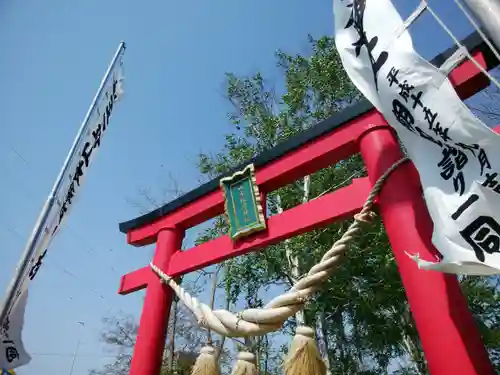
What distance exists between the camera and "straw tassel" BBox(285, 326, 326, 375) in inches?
64.1

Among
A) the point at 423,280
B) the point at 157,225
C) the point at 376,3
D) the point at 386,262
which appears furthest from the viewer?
the point at 386,262

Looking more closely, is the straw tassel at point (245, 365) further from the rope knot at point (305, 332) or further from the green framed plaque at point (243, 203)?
the green framed plaque at point (243, 203)

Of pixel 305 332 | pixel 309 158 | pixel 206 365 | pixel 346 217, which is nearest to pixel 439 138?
pixel 346 217

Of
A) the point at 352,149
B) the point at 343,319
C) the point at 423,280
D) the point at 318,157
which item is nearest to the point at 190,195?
the point at 318,157

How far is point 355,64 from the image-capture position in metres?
1.78

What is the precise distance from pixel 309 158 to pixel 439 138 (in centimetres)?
130

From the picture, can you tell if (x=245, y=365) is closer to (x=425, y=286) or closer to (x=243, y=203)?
(x=425, y=286)

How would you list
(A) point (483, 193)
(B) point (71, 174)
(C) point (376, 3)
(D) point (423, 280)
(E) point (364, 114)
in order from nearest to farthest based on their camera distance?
(A) point (483, 193) < (D) point (423, 280) < (C) point (376, 3) < (E) point (364, 114) < (B) point (71, 174)

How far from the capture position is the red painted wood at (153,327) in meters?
2.77

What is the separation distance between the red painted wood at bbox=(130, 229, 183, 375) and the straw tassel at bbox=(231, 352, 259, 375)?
1.18 meters

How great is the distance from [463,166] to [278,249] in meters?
7.14

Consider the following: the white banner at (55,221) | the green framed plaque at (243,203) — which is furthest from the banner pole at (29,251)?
the green framed plaque at (243,203)

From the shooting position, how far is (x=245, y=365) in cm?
190

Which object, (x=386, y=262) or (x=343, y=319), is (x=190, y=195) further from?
(x=343, y=319)
